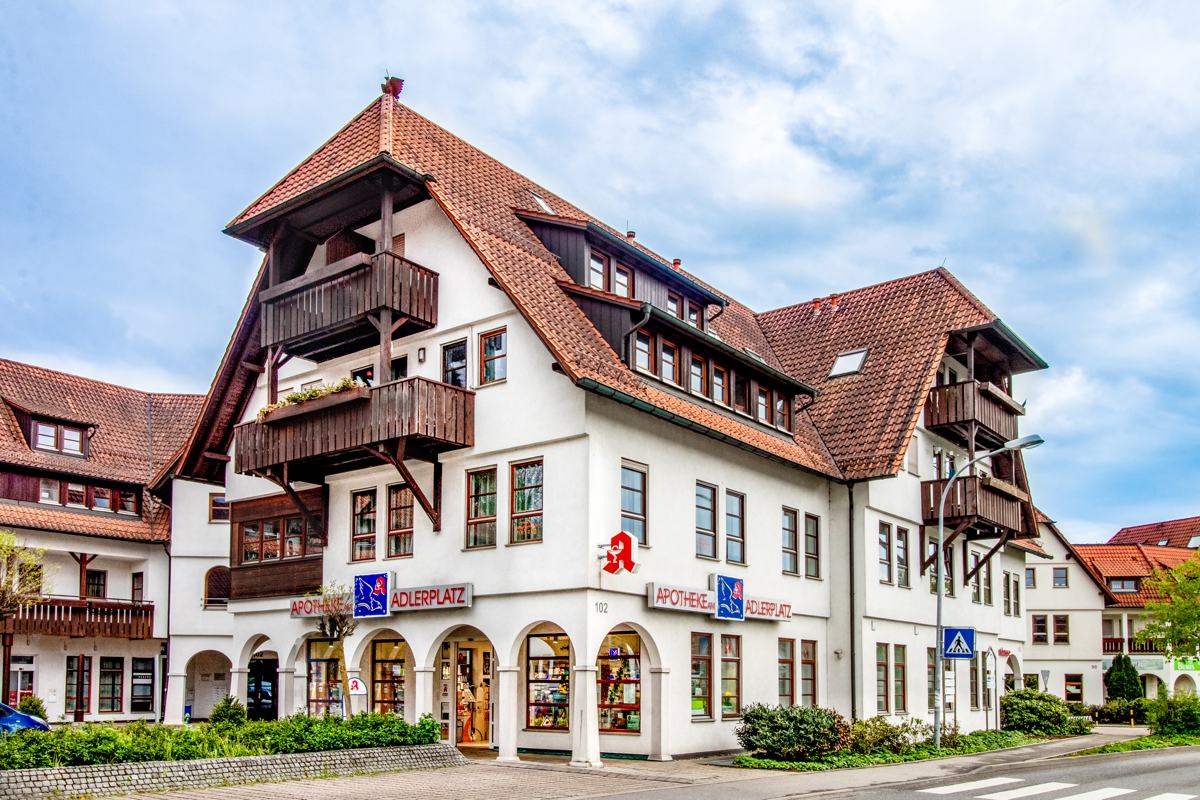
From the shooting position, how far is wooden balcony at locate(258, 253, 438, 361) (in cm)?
2662

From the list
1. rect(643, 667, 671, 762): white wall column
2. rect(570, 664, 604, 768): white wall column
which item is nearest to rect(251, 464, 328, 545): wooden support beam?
rect(570, 664, 604, 768): white wall column

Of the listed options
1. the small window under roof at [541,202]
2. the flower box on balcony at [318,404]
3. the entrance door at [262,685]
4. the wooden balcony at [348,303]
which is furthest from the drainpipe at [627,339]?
the entrance door at [262,685]

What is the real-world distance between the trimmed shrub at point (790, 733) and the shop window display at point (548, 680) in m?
4.02

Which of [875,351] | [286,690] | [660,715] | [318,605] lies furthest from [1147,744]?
[286,690]

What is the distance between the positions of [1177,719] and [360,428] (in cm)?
2680

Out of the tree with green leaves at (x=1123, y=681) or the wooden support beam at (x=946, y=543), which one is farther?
the tree with green leaves at (x=1123, y=681)

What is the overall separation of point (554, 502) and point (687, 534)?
388cm

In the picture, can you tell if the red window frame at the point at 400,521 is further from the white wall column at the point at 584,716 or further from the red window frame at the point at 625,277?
the red window frame at the point at 625,277

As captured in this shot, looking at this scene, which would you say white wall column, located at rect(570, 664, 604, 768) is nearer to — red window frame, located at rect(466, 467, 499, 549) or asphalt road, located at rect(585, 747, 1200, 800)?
asphalt road, located at rect(585, 747, 1200, 800)

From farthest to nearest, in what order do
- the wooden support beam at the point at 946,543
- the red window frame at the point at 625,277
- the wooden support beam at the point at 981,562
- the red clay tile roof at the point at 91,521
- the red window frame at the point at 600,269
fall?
the red clay tile roof at the point at 91,521
the wooden support beam at the point at 981,562
the wooden support beam at the point at 946,543
the red window frame at the point at 625,277
the red window frame at the point at 600,269

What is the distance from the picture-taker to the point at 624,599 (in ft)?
83.0

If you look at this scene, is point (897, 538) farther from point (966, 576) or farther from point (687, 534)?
point (687, 534)

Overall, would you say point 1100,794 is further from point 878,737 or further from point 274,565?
point 274,565

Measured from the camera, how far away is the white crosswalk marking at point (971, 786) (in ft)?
69.4
